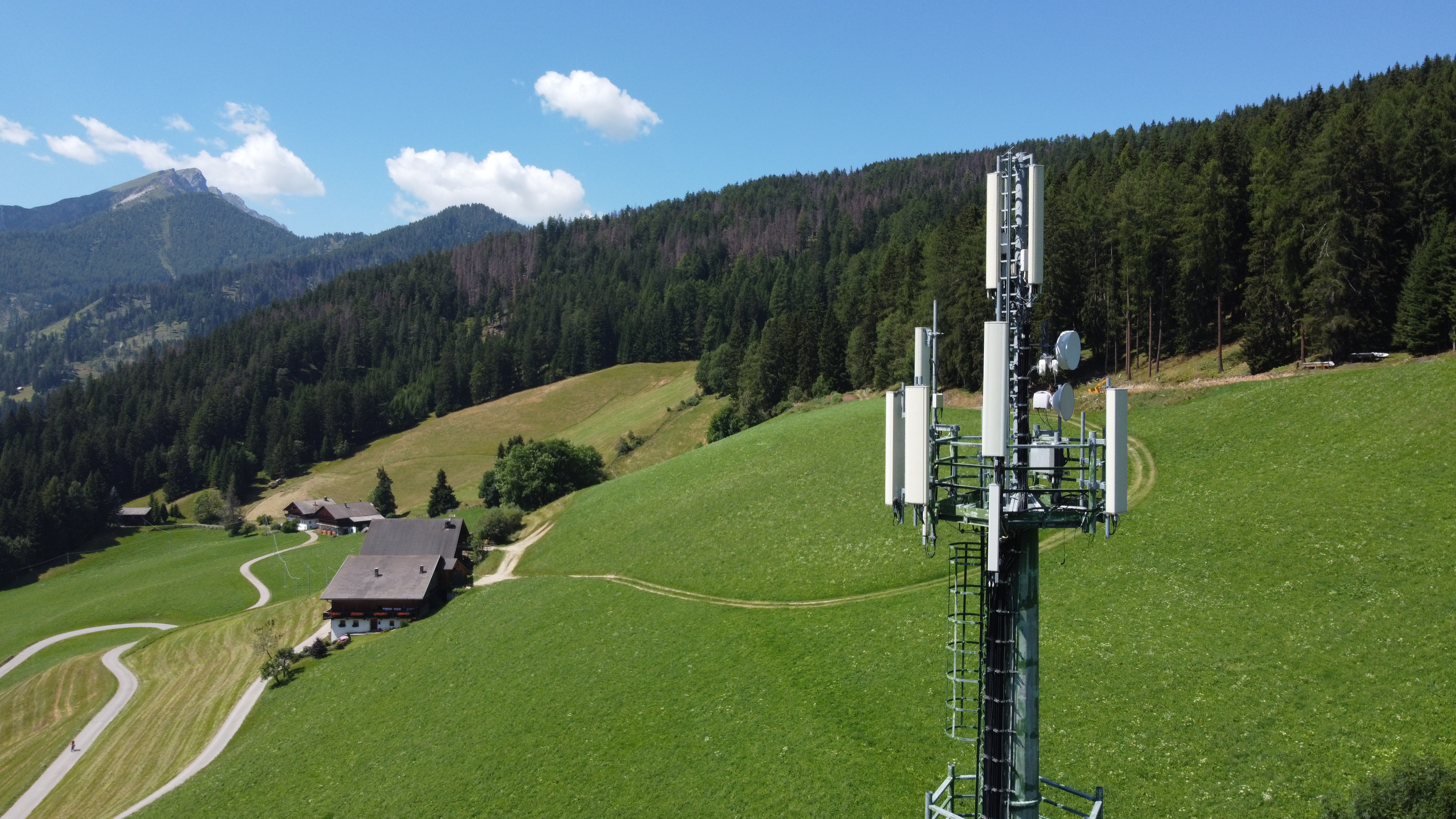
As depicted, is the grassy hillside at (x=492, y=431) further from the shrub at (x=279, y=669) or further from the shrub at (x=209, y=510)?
the shrub at (x=279, y=669)

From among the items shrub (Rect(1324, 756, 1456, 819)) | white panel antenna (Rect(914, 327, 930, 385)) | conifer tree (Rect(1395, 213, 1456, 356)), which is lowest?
shrub (Rect(1324, 756, 1456, 819))

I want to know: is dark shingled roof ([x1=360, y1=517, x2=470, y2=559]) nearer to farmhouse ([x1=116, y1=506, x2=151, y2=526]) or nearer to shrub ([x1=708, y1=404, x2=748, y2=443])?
shrub ([x1=708, y1=404, x2=748, y2=443])

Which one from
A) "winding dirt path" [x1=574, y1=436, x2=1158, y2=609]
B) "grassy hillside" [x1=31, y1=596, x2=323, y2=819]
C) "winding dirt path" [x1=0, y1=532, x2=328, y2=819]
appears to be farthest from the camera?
"grassy hillside" [x1=31, y1=596, x2=323, y2=819]

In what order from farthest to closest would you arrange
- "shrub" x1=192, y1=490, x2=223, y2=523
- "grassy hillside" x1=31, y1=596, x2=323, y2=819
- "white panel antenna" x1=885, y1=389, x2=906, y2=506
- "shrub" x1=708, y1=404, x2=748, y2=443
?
"shrub" x1=192, y1=490, x2=223, y2=523 < "shrub" x1=708, y1=404, x2=748, y2=443 < "grassy hillside" x1=31, y1=596, x2=323, y2=819 < "white panel antenna" x1=885, y1=389, x2=906, y2=506

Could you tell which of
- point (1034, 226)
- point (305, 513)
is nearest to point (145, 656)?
point (305, 513)

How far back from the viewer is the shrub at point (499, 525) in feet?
260

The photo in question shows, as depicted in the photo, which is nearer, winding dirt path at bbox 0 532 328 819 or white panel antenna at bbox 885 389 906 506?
white panel antenna at bbox 885 389 906 506

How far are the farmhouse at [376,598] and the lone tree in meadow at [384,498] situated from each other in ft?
216

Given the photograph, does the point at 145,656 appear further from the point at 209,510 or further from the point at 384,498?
the point at 209,510

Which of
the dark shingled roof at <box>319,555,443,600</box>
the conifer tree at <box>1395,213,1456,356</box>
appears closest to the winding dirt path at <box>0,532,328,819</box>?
the dark shingled roof at <box>319,555,443,600</box>

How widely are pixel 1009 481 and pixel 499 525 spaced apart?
237ft

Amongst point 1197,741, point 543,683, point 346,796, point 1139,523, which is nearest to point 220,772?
point 346,796

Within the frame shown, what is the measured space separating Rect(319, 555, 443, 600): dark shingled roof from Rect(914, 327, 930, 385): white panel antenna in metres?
57.6

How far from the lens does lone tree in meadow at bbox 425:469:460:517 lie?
11531 cm
